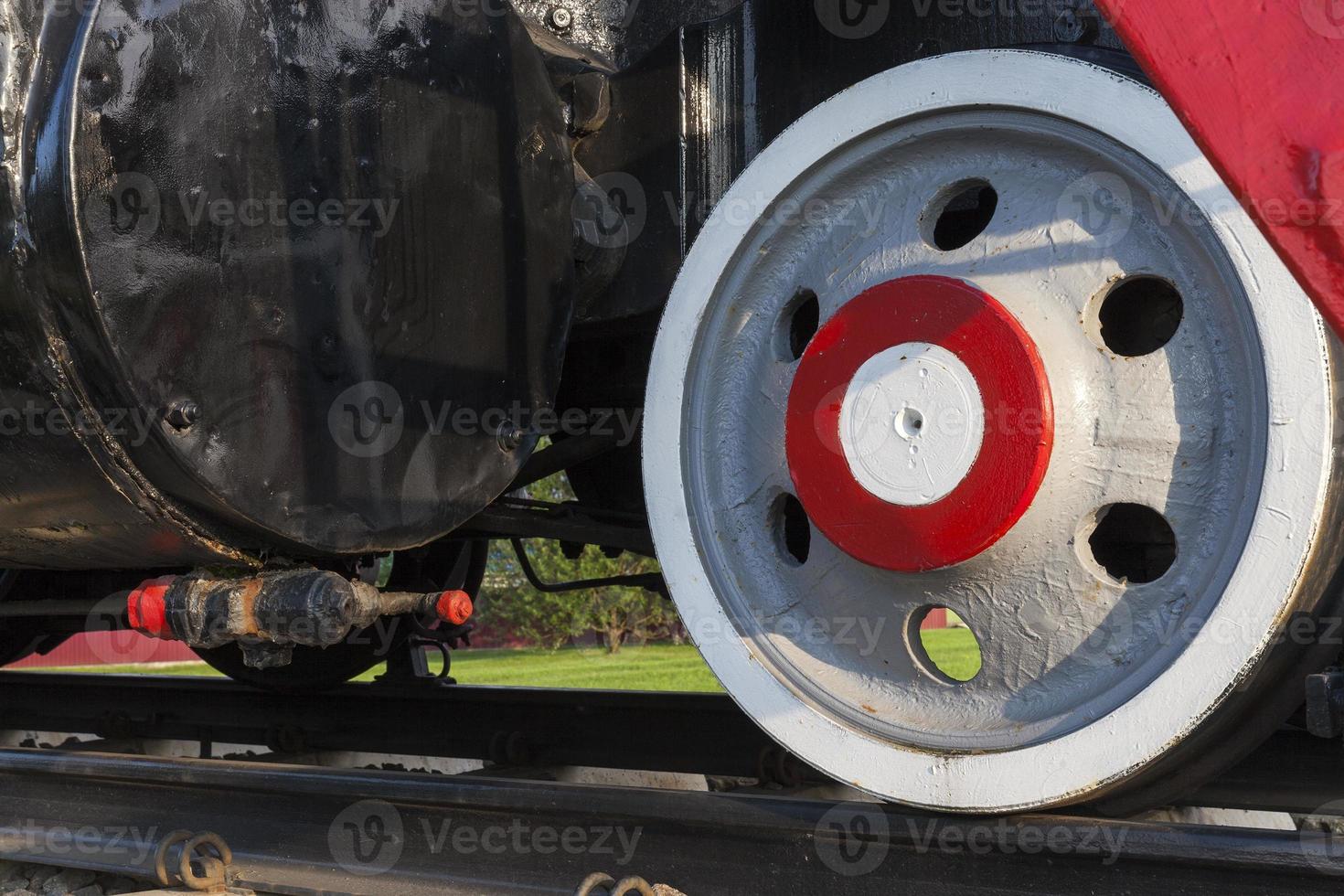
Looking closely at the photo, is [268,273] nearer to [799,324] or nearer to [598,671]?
[799,324]

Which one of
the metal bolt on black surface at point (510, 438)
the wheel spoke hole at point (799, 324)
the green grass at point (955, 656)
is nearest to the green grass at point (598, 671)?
the green grass at point (955, 656)

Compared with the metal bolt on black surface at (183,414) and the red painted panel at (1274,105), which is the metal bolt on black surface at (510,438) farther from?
the red painted panel at (1274,105)

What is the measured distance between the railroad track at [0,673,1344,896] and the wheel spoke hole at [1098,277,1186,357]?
0.70m

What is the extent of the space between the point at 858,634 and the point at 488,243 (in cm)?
100

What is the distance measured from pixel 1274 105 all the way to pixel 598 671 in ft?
32.6

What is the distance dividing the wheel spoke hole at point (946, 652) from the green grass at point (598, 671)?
66.3 inches

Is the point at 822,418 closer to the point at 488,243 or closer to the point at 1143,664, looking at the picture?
the point at 1143,664

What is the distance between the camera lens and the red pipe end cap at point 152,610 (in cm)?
210

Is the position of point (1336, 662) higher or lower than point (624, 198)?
lower

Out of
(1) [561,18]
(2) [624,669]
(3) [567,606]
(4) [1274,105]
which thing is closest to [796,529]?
(1) [561,18]

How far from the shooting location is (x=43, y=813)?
105 inches

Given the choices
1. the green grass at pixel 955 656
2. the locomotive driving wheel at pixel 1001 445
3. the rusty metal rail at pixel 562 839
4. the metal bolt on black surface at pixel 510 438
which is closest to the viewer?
the locomotive driving wheel at pixel 1001 445

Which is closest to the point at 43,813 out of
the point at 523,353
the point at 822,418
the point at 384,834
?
the point at 384,834

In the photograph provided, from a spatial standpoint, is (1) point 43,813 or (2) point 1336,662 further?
(1) point 43,813
